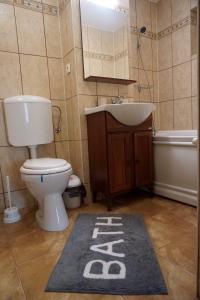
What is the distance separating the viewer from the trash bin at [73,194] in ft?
5.70

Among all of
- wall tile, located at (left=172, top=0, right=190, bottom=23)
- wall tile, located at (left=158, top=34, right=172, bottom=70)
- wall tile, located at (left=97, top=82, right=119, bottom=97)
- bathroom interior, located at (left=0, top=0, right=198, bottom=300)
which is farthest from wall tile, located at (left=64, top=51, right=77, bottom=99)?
wall tile, located at (left=172, top=0, right=190, bottom=23)

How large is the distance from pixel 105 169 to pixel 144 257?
2.39 feet

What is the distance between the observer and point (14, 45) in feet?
5.60

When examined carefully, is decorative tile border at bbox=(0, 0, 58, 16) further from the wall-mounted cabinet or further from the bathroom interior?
the wall-mounted cabinet

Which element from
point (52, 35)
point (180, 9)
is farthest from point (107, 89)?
point (180, 9)

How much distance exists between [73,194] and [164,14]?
232 cm

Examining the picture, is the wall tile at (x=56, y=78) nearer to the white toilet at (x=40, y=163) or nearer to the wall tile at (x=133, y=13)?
the white toilet at (x=40, y=163)

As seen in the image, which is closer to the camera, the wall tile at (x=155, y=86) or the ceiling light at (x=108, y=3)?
the ceiling light at (x=108, y=3)

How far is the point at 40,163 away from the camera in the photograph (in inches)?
54.9

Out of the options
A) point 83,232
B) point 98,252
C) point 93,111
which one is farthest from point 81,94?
point 98,252

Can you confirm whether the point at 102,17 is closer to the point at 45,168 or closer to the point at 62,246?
the point at 45,168

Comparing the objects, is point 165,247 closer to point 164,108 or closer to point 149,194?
→ point 149,194

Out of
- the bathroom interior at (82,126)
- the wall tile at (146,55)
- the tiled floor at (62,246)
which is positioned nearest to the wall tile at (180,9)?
the bathroom interior at (82,126)

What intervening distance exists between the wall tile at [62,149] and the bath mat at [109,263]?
79cm
